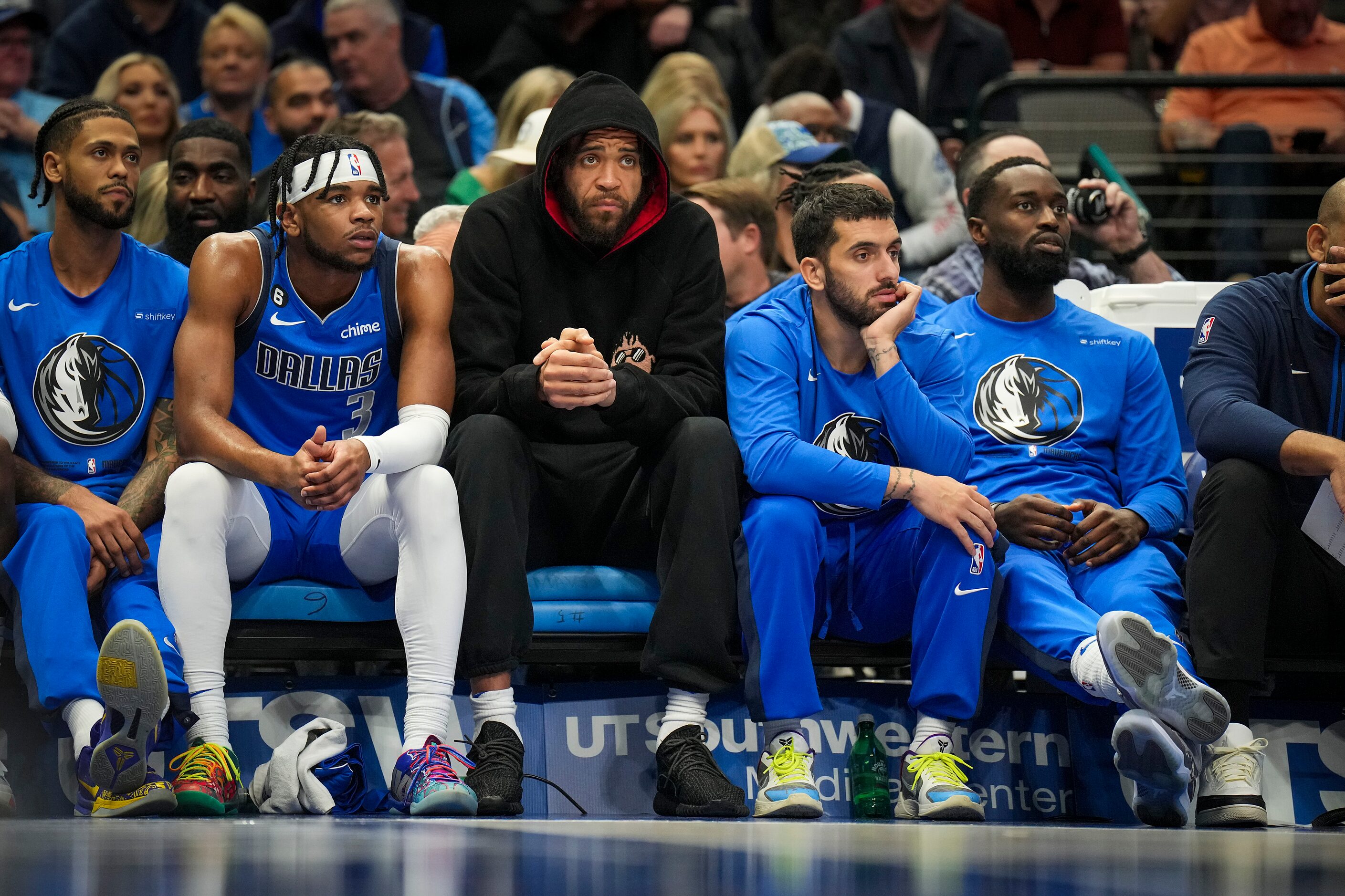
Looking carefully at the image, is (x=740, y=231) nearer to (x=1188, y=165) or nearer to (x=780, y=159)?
(x=780, y=159)

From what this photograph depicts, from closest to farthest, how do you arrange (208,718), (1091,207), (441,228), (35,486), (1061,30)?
(208,718)
(35,486)
(441,228)
(1091,207)
(1061,30)

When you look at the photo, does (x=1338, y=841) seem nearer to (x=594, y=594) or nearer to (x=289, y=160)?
(x=594, y=594)

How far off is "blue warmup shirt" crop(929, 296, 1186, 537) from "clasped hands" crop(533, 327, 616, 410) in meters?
1.16

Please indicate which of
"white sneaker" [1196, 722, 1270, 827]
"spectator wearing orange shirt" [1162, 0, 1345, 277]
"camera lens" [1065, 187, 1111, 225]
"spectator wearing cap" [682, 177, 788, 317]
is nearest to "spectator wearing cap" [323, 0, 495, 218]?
"spectator wearing cap" [682, 177, 788, 317]

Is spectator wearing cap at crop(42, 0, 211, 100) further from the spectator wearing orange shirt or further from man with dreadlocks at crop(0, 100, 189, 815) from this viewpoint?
the spectator wearing orange shirt

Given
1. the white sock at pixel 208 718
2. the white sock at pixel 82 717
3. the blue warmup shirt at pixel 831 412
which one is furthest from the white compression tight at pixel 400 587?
the blue warmup shirt at pixel 831 412

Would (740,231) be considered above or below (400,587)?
above

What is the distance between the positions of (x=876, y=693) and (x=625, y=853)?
69.6 inches

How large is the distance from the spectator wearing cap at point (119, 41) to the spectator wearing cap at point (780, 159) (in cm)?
325

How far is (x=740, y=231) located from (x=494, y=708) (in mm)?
2203

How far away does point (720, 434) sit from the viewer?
4086 millimetres

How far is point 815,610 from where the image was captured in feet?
13.6

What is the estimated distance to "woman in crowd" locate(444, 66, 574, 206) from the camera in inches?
232

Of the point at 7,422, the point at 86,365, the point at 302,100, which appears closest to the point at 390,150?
the point at 302,100
